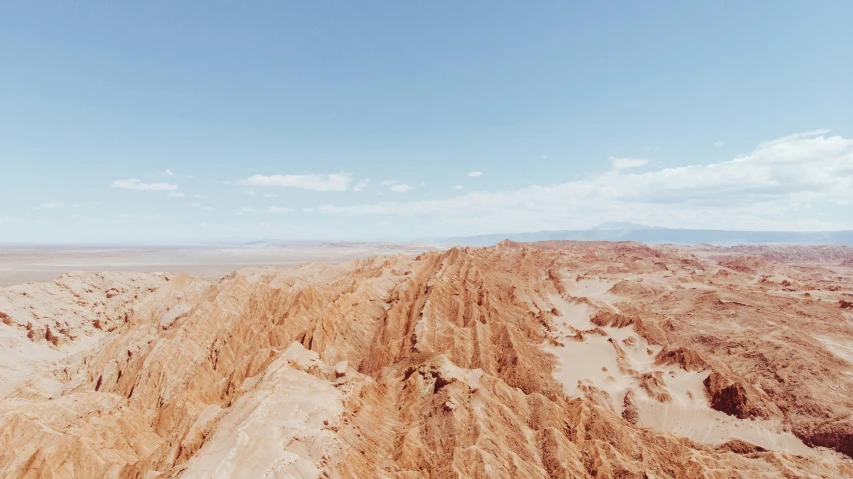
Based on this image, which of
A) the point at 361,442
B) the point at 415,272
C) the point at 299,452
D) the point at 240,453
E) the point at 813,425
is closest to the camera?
the point at 240,453

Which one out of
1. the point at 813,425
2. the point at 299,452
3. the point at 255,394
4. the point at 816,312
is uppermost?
the point at 255,394

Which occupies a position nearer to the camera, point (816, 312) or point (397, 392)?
point (397, 392)

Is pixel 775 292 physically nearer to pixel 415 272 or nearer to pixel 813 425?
pixel 813 425

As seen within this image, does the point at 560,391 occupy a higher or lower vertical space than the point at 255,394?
lower

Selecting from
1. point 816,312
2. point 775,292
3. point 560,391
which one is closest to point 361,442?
point 560,391

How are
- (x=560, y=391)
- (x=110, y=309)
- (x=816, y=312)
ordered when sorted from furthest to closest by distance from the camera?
(x=816, y=312)
(x=110, y=309)
(x=560, y=391)

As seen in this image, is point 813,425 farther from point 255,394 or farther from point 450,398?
point 255,394

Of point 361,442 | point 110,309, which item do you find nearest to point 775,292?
point 361,442
